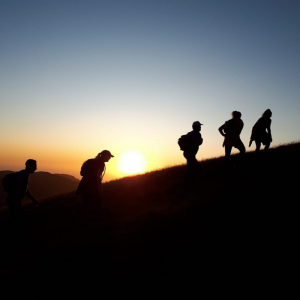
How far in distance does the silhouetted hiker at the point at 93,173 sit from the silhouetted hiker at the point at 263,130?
19.8 ft

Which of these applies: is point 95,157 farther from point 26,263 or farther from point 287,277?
point 287,277

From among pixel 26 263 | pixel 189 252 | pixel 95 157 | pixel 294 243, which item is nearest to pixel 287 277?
pixel 294 243

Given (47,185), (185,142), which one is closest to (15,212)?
(185,142)

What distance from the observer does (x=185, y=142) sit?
9930mm

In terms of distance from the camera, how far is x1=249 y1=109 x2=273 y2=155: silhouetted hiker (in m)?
10.5

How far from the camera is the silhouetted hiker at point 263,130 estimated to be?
10492mm

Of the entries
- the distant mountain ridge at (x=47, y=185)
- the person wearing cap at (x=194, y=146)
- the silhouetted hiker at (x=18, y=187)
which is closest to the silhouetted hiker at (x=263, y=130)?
the person wearing cap at (x=194, y=146)

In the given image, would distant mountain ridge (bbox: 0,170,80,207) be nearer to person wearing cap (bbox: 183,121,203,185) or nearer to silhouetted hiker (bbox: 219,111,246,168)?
person wearing cap (bbox: 183,121,203,185)

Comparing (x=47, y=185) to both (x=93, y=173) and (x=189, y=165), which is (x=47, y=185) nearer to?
(x=189, y=165)

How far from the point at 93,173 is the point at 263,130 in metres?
6.97

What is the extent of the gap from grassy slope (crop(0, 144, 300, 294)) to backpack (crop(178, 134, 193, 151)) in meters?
1.77

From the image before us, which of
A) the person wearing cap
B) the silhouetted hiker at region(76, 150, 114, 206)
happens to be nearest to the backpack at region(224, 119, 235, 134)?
the person wearing cap

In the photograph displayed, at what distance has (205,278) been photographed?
4.36 m

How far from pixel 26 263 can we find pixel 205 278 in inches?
167
